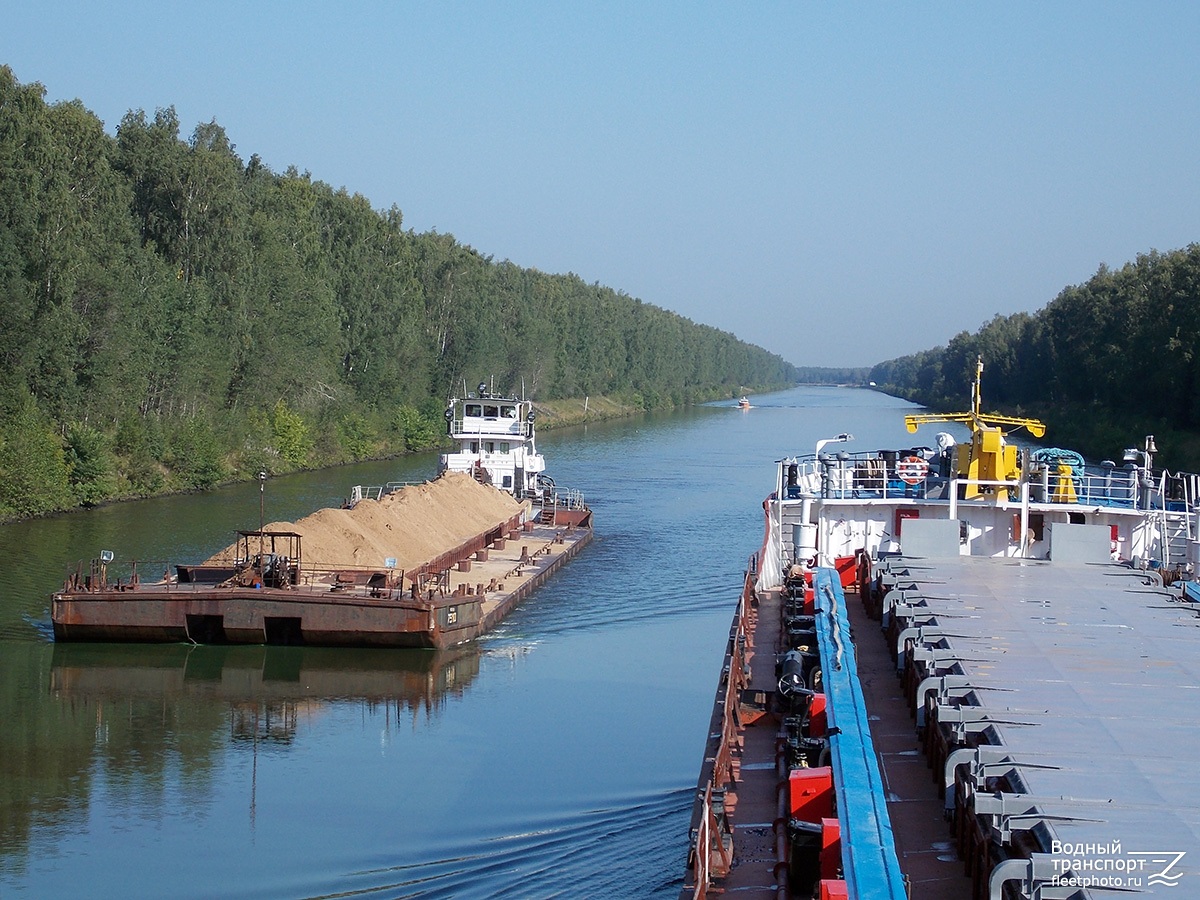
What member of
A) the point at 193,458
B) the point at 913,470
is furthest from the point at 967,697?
the point at 193,458

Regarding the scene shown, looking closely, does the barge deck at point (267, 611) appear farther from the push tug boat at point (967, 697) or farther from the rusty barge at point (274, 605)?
the push tug boat at point (967, 697)

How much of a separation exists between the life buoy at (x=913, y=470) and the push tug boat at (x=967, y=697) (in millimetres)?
234

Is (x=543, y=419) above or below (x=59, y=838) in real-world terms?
above

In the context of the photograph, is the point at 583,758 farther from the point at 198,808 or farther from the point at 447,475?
the point at 447,475

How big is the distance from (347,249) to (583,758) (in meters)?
53.8

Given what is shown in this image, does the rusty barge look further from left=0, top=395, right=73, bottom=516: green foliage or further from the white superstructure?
the white superstructure

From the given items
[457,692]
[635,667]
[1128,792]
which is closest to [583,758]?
[457,692]

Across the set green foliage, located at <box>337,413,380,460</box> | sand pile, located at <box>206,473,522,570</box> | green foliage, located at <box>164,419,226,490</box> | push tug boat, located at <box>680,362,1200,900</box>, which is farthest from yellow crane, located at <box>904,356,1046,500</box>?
green foliage, located at <box>337,413,380,460</box>

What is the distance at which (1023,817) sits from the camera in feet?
23.2

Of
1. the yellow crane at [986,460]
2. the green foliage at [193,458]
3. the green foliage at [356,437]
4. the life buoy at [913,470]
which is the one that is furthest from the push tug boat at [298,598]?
the green foliage at [356,437]

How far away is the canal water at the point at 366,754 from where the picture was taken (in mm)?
12961

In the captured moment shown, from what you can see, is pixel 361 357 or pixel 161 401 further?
pixel 361 357

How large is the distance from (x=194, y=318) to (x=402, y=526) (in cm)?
2269

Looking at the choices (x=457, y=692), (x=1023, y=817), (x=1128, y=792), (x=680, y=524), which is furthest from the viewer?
(x=680, y=524)
